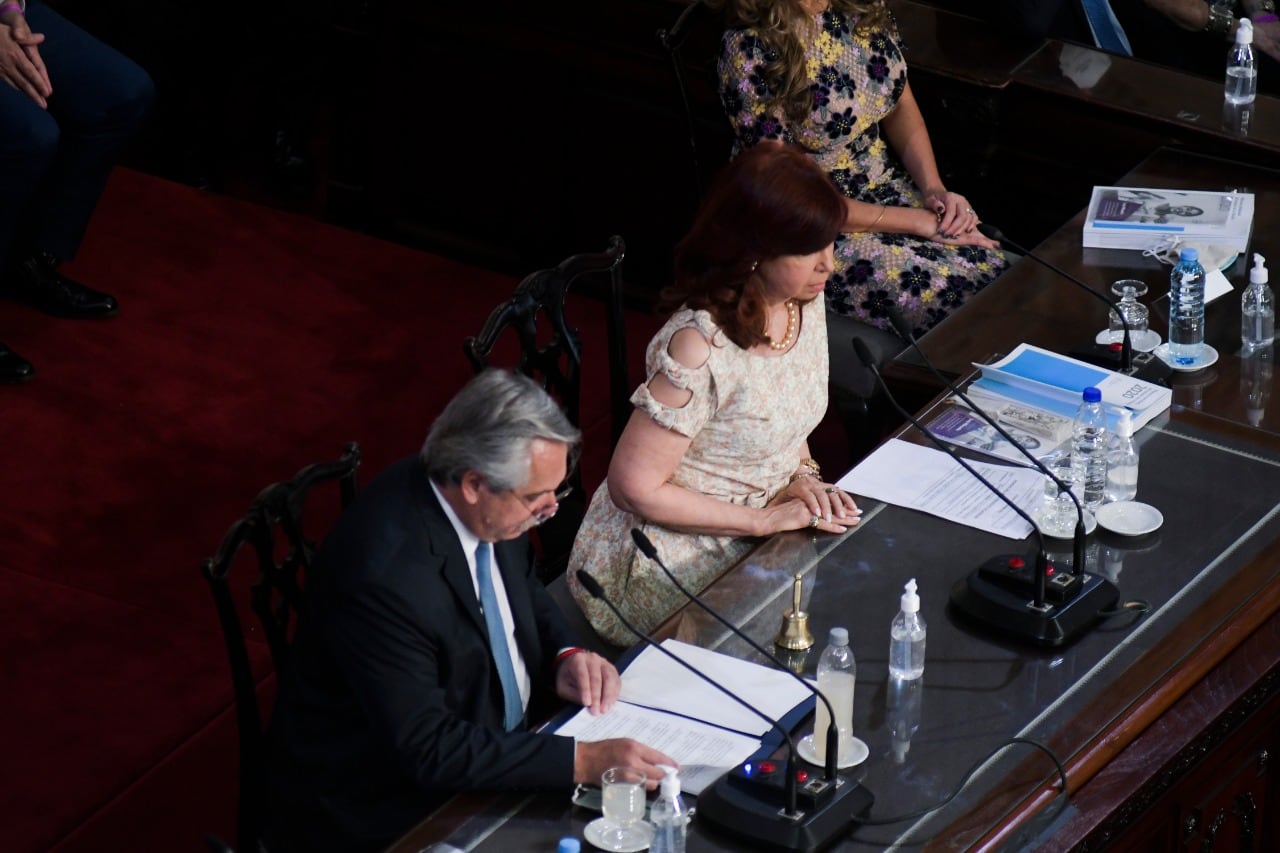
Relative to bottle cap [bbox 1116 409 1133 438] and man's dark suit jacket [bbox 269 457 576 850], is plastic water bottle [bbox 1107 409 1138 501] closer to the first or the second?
bottle cap [bbox 1116 409 1133 438]

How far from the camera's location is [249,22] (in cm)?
573

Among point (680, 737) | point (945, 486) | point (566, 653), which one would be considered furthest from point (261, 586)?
point (945, 486)

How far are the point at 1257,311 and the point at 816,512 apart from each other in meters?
1.11

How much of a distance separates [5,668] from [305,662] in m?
1.47

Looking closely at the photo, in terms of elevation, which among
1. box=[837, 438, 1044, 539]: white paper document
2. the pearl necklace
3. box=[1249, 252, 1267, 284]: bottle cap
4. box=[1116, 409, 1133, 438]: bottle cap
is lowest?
box=[837, 438, 1044, 539]: white paper document

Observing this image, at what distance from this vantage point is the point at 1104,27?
4863 mm

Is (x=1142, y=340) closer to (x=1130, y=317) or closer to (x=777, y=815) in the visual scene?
(x=1130, y=317)

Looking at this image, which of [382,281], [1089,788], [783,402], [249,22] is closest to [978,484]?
[783,402]

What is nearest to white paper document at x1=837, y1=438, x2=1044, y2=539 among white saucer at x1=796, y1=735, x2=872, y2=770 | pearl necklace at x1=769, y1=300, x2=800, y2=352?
pearl necklace at x1=769, y1=300, x2=800, y2=352

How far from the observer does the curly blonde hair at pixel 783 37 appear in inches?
155

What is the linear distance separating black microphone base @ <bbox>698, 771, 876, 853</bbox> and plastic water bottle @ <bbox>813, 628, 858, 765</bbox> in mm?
89

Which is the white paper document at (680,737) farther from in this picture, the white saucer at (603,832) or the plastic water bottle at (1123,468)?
the plastic water bottle at (1123,468)

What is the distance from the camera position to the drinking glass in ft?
11.4

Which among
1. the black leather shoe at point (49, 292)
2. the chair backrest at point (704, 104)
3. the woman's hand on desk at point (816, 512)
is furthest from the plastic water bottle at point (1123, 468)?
the black leather shoe at point (49, 292)
